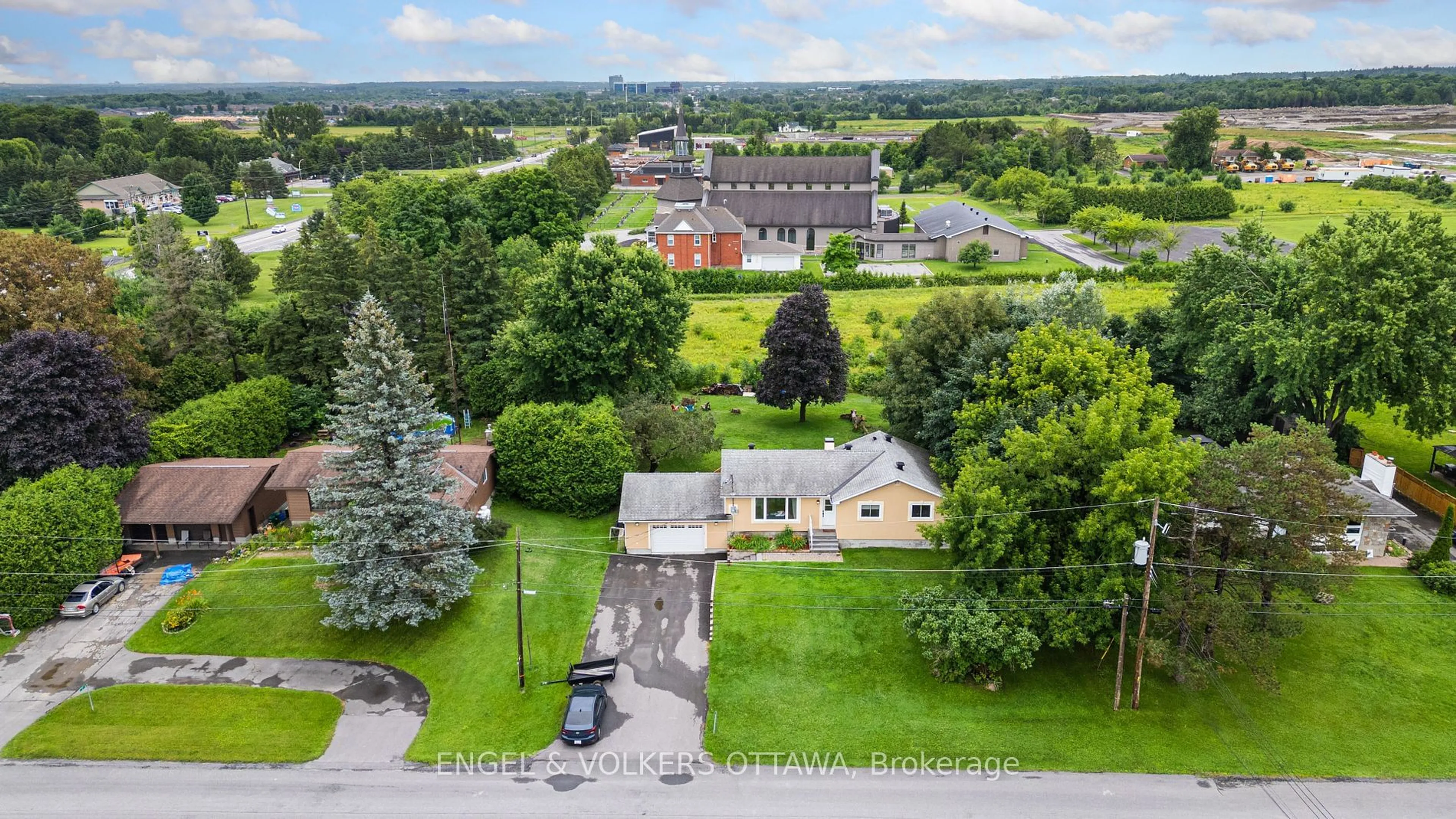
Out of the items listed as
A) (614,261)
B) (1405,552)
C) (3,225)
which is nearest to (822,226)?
(614,261)

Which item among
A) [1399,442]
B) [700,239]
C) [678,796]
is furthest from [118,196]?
[1399,442]

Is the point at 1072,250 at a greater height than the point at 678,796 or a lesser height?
greater

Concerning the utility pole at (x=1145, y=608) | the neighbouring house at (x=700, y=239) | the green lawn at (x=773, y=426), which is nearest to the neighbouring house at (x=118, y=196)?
the neighbouring house at (x=700, y=239)

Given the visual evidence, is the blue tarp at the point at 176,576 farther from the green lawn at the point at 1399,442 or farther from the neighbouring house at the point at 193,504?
the green lawn at the point at 1399,442

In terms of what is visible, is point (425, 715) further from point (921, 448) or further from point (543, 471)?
point (921, 448)

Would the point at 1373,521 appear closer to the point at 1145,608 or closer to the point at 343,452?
the point at 1145,608

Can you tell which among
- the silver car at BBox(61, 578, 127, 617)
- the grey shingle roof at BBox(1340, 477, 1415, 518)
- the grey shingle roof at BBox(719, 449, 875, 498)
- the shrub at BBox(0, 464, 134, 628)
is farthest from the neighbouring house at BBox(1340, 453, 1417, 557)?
the shrub at BBox(0, 464, 134, 628)
